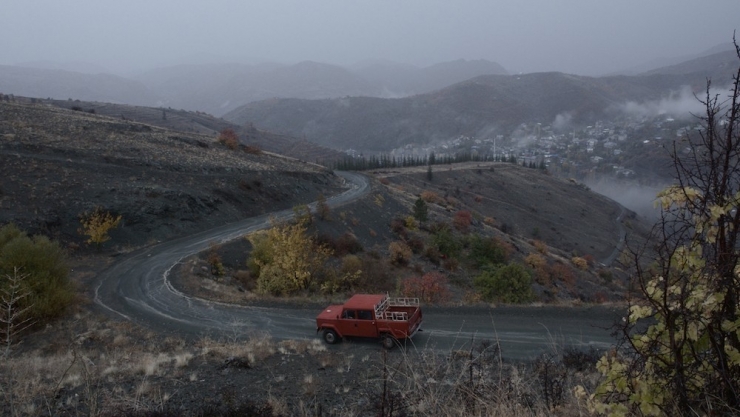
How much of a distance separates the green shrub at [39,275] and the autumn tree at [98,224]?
13.4 meters

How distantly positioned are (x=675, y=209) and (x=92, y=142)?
55789 millimetres

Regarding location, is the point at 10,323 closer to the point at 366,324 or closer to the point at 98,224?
the point at 366,324

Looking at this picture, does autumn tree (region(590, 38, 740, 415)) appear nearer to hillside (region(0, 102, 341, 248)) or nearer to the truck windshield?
the truck windshield

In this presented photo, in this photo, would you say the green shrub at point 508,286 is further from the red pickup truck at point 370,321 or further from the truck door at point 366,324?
the truck door at point 366,324

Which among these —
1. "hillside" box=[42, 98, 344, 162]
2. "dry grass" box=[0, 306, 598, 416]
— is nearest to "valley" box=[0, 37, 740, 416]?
"dry grass" box=[0, 306, 598, 416]

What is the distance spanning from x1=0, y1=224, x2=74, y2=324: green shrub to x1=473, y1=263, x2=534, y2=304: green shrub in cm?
2073

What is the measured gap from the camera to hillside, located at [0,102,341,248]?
34750 millimetres

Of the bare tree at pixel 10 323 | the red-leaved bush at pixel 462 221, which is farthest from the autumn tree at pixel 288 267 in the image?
the red-leaved bush at pixel 462 221

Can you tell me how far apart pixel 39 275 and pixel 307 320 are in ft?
34.6

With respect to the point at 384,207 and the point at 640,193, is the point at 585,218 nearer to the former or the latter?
the point at 384,207

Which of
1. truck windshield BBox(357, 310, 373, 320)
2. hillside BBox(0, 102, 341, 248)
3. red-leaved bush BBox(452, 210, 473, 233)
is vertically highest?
hillside BBox(0, 102, 341, 248)

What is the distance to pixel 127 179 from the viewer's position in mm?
42375

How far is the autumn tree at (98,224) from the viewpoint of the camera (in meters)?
32.1

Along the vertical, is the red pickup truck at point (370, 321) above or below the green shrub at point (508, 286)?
above
